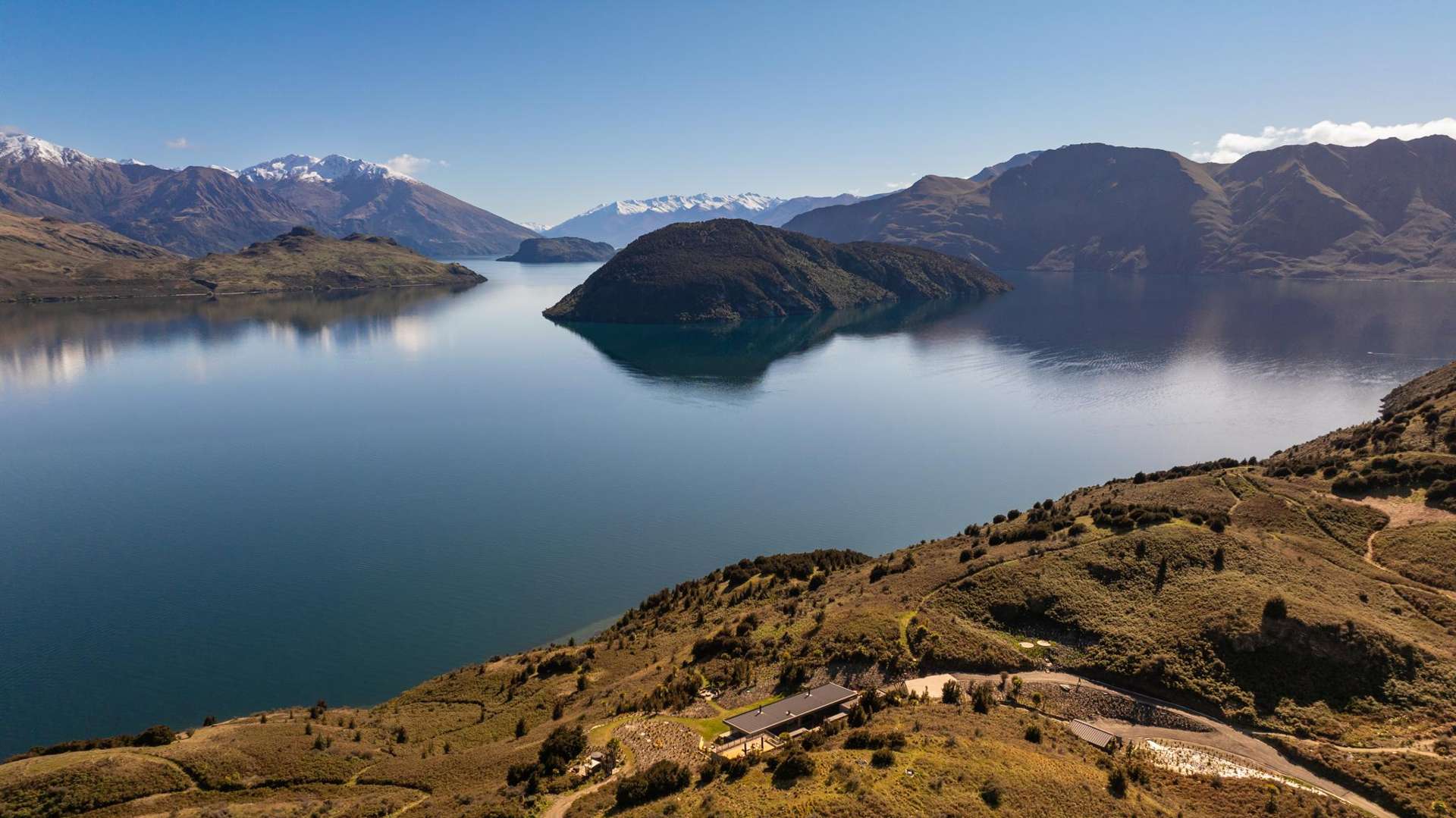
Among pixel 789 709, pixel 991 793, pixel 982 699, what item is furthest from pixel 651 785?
pixel 982 699

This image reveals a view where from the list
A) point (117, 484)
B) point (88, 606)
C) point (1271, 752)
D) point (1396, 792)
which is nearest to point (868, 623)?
point (1271, 752)

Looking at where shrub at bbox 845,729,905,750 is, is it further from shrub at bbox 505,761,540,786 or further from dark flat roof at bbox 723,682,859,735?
shrub at bbox 505,761,540,786

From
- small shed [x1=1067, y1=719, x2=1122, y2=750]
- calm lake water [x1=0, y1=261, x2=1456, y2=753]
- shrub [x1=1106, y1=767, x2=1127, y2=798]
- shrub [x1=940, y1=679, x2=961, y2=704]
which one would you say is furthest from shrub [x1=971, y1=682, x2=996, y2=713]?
calm lake water [x1=0, y1=261, x2=1456, y2=753]

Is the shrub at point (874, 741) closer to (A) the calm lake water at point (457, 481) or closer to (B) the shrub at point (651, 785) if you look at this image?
(B) the shrub at point (651, 785)

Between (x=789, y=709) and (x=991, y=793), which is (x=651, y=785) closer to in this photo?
(x=789, y=709)

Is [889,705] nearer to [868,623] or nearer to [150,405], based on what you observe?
[868,623]

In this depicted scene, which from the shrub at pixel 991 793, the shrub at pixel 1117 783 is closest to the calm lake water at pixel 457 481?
the shrub at pixel 991 793
